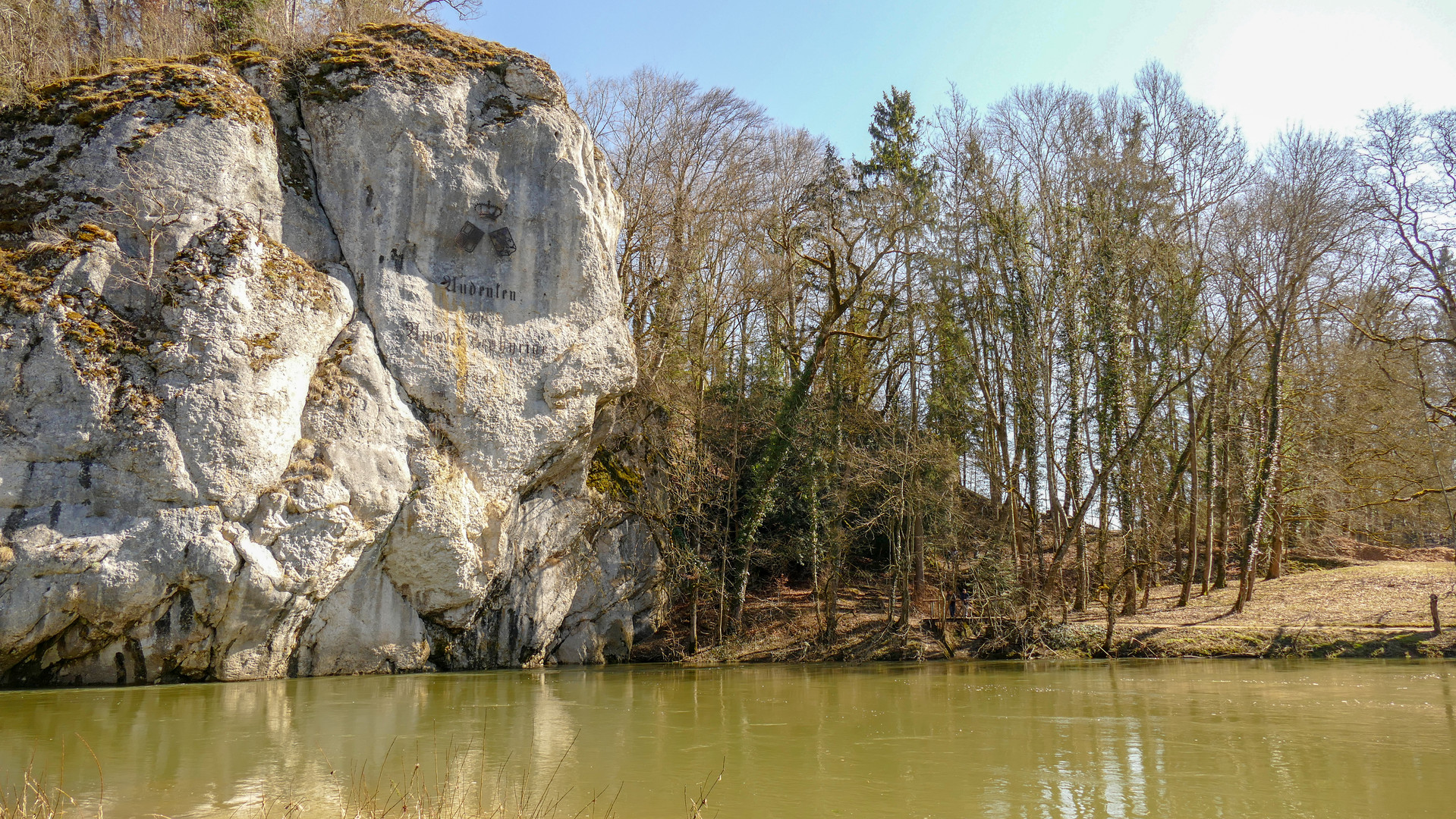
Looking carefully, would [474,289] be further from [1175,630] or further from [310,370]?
[1175,630]

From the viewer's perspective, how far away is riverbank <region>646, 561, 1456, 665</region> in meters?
15.5

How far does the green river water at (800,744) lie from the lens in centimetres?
575

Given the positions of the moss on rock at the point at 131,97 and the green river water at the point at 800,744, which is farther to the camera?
the moss on rock at the point at 131,97

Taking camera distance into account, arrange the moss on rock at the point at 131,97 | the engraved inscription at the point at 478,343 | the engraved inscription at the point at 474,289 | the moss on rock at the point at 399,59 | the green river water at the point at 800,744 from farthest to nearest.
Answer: the engraved inscription at the point at 474,289 < the moss on rock at the point at 399,59 < the engraved inscription at the point at 478,343 < the moss on rock at the point at 131,97 < the green river water at the point at 800,744

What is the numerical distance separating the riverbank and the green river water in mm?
2851

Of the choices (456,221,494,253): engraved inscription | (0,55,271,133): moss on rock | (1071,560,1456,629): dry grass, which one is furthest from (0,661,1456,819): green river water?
(0,55,271,133): moss on rock

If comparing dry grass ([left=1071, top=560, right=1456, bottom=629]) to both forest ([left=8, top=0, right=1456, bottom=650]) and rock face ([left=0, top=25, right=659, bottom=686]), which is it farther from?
rock face ([left=0, top=25, right=659, bottom=686])

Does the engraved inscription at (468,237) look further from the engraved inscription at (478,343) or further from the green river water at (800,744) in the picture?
the green river water at (800,744)

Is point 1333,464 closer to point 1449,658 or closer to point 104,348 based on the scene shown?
point 1449,658

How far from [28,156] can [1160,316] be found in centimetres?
2068

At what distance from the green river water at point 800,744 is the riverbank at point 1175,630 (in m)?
2.85

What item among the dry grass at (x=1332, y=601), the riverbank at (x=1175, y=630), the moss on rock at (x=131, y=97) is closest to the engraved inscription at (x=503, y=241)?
the moss on rock at (x=131, y=97)

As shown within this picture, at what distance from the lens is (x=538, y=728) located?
28.7ft

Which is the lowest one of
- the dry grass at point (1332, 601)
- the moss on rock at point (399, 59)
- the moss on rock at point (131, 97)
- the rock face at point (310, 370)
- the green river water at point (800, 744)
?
the green river water at point (800, 744)
